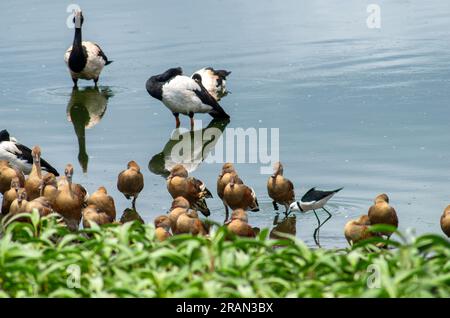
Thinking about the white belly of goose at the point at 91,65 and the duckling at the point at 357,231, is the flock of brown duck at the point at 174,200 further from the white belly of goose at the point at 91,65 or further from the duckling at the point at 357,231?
the white belly of goose at the point at 91,65

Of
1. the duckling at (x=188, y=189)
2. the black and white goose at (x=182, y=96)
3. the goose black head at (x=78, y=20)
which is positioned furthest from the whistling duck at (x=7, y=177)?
the goose black head at (x=78, y=20)

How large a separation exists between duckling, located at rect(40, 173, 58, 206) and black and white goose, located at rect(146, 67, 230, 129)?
4741 millimetres

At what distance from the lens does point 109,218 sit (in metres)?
11.5

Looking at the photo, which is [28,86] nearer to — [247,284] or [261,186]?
[261,186]

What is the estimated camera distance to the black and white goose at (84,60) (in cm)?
1966

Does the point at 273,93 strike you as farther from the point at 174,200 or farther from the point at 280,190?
the point at 174,200

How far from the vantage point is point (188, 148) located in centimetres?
1608

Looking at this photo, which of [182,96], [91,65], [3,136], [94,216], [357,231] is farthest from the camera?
[91,65]

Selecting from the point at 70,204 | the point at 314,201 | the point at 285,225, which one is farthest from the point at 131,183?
the point at 314,201

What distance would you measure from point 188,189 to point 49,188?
145 centimetres

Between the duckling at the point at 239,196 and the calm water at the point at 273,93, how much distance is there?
0.69 feet

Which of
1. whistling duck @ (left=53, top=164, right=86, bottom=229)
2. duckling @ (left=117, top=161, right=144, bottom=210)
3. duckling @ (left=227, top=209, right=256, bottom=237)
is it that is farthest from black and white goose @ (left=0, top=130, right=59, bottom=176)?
duckling @ (left=227, top=209, right=256, bottom=237)

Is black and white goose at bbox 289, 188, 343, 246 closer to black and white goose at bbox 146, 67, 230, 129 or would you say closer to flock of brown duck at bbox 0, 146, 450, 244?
flock of brown duck at bbox 0, 146, 450, 244

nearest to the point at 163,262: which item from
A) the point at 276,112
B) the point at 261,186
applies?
the point at 261,186
